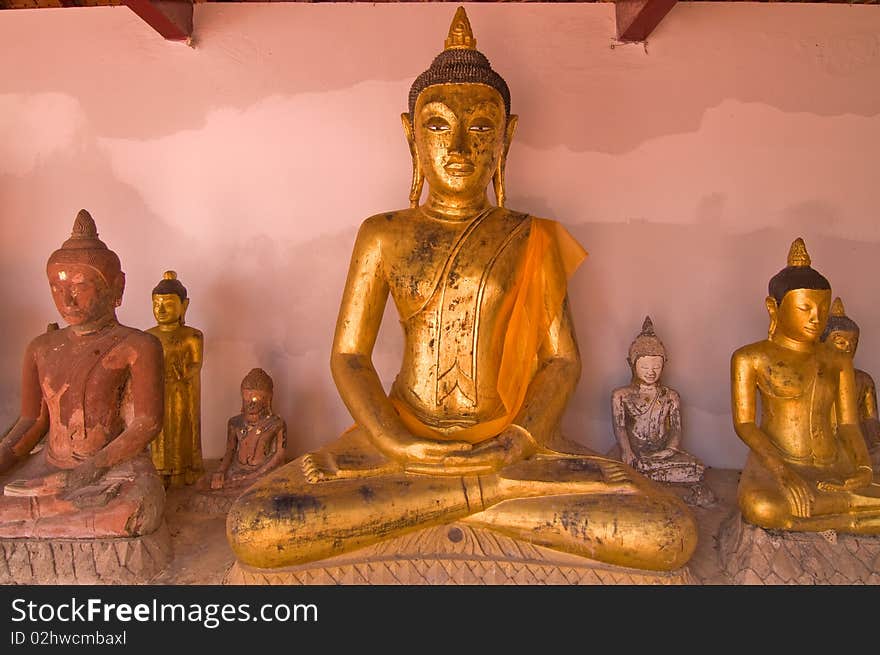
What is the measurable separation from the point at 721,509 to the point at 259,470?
2.11m

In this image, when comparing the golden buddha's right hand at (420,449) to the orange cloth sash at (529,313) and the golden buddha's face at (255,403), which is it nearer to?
the orange cloth sash at (529,313)

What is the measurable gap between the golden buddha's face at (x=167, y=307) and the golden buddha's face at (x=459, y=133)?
4.51ft

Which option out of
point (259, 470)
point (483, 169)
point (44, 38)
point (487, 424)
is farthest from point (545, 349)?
point (44, 38)

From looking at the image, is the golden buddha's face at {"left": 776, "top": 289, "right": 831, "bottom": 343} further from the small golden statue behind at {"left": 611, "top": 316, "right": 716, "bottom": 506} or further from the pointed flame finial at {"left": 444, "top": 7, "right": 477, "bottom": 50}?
the pointed flame finial at {"left": 444, "top": 7, "right": 477, "bottom": 50}

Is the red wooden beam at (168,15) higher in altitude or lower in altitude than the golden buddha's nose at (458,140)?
higher

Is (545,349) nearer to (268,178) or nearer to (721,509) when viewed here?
(721,509)

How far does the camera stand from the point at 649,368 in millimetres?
3695

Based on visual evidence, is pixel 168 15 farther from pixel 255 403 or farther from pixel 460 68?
pixel 255 403

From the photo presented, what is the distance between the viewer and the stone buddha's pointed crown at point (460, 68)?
3068 mm

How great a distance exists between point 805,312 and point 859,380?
0.75m

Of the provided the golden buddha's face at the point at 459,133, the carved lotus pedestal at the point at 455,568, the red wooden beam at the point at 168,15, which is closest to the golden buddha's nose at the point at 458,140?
the golden buddha's face at the point at 459,133

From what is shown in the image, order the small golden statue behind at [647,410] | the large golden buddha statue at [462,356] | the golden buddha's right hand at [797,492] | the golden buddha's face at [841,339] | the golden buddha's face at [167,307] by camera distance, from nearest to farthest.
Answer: the large golden buddha statue at [462,356], the golden buddha's right hand at [797,492], the golden buddha's face at [841,339], the golden buddha's face at [167,307], the small golden statue behind at [647,410]

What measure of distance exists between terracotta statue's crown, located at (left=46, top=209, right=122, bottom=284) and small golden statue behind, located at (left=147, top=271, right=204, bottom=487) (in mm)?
497

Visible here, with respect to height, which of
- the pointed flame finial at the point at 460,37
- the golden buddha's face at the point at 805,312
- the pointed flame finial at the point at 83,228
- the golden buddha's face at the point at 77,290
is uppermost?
the pointed flame finial at the point at 460,37
